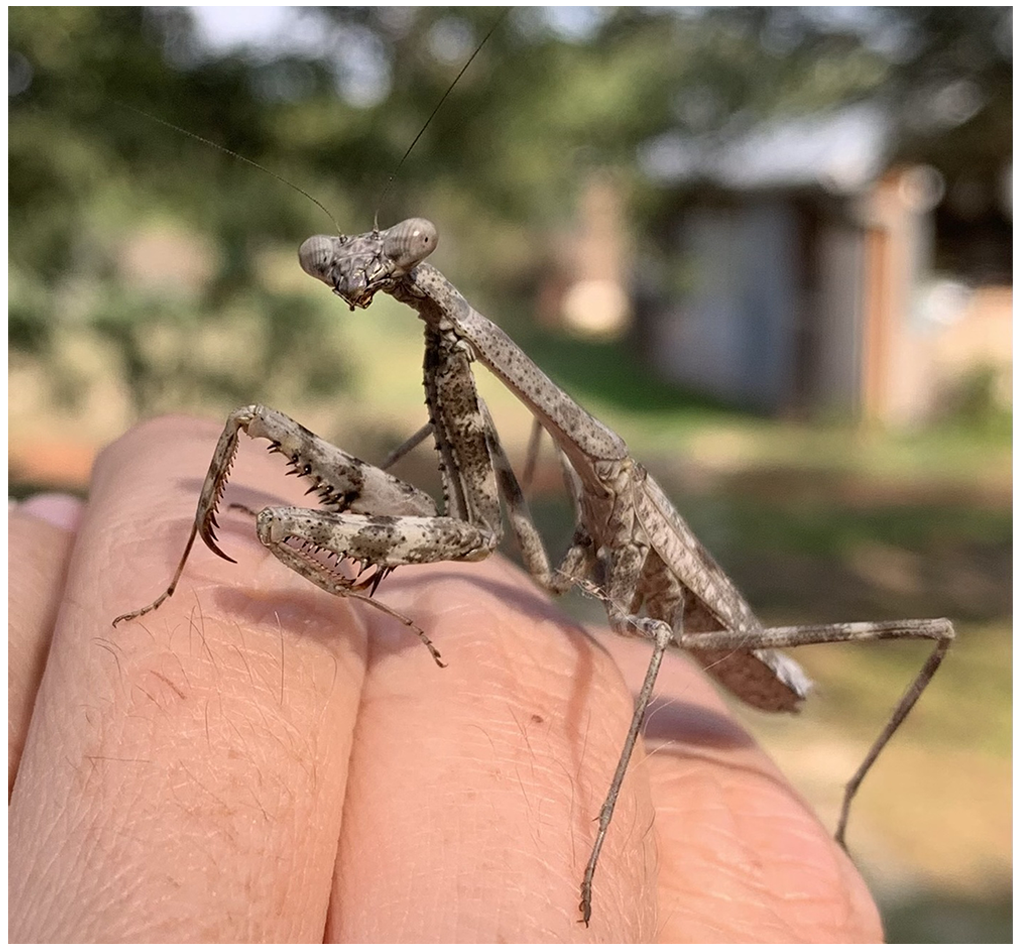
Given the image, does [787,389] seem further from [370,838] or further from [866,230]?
[370,838]

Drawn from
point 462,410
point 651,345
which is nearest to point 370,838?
point 462,410

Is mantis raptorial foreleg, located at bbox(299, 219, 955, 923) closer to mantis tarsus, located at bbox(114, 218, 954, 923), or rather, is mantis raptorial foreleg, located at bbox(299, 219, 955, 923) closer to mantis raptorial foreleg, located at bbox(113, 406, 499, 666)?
mantis tarsus, located at bbox(114, 218, 954, 923)

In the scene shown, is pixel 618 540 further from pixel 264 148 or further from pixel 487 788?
pixel 264 148

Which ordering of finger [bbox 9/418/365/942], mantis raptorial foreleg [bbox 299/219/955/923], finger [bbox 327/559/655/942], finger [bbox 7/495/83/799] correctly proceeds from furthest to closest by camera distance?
1. mantis raptorial foreleg [bbox 299/219/955/923]
2. finger [bbox 7/495/83/799]
3. finger [bbox 327/559/655/942]
4. finger [bbox 9/418/365/942]

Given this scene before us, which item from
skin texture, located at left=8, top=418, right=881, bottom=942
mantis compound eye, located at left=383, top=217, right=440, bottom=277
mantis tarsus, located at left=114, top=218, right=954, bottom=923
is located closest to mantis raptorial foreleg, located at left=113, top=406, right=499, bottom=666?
mantis tarsus, located at left=114, top=218, right=954, bottom=923

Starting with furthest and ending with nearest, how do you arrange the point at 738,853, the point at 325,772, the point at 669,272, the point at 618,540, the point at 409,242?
1. the point at 669,272
2. the point at 618,540
3. the point at 738,853
4. the point at 409,242
5. the point at 325,772

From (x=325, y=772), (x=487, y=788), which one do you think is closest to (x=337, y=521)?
(x=325, y=772)
